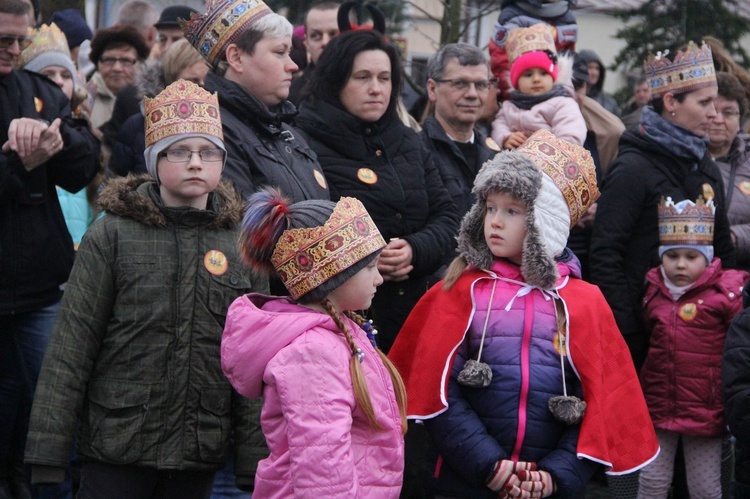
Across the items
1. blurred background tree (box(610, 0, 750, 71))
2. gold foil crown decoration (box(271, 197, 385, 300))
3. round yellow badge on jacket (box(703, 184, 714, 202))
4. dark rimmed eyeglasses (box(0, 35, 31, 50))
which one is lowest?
gold foil crown decoration (box(271, 197, 385, 300))

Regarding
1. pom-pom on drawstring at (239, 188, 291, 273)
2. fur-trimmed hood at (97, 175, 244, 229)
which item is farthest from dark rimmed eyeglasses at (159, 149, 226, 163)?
pom-pom on drawstring at (239, 188, 291, 273)

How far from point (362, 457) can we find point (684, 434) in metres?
3.04

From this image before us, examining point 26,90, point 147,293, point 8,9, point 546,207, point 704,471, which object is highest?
point 8,9

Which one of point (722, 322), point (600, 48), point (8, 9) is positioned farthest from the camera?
point (600, 48)

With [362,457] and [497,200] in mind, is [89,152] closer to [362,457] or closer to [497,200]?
[497,200]

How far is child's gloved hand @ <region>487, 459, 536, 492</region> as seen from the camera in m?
4.25

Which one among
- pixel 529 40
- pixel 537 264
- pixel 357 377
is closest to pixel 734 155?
pixel 529 40

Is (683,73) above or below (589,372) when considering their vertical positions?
above

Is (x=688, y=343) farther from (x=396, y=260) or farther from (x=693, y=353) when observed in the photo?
(x=396, y=260)

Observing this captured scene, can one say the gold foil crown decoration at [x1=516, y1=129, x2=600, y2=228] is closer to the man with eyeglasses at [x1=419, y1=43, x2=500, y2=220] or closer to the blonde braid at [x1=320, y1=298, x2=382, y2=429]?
the blonde braid at [x1=320, y1=298, x2=382, y2=429]

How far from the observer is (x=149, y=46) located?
8.99 metres

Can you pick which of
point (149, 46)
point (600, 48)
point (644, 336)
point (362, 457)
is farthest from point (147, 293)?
point (600, 48)

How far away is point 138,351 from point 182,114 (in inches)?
38.0

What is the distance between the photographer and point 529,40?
7.05 meters
